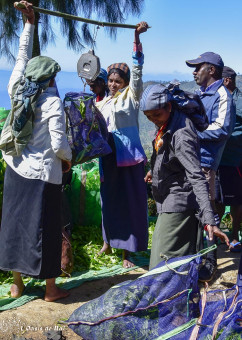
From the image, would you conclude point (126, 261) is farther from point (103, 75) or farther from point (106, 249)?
point (103, 75)

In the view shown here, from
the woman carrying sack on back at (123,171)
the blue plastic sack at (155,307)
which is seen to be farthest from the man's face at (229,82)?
the blue plastic sack at (155,307)

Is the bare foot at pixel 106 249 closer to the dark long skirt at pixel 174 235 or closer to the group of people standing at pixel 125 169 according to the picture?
the group of people standing at pixel 125 169

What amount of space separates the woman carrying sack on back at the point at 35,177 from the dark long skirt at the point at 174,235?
951mm

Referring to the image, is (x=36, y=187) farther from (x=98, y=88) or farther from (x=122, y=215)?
(x=98, y=88)

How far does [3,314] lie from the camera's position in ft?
13.2

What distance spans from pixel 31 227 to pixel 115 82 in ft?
6.17

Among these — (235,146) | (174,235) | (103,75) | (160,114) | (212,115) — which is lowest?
(174,235)

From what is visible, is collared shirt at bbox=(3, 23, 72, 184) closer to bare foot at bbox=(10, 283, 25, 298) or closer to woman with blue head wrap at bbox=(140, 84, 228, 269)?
woman with blue head wrap at bbox=(140, 84, 228, 269)

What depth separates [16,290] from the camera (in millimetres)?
4398

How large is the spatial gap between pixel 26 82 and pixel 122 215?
1.82m

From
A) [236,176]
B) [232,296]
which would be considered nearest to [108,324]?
[232,296]

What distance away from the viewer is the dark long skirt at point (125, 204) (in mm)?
5191

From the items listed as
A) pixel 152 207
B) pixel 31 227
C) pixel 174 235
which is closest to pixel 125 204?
pixel 31 227

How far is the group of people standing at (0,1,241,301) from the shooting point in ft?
11.7
